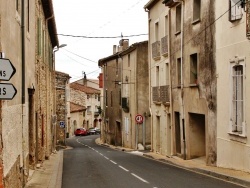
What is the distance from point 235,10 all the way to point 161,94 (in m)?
11.4

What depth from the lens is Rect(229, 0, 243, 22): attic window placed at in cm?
1560

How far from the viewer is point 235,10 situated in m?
16.1

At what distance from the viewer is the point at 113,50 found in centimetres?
5694

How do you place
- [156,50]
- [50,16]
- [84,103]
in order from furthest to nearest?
[84,103] → [156,50] → [50,16]

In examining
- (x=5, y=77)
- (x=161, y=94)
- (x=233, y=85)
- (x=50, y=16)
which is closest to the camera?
(x=5, y=77)

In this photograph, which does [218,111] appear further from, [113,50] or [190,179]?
[113,50]

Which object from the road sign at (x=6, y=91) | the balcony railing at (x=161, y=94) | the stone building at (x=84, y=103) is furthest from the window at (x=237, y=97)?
the stone building at (x=84, y=103)

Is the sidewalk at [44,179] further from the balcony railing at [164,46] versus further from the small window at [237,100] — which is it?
the balcony railing at [164,46]

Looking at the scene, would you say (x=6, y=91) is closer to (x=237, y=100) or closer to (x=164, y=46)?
(x=237, y=100)

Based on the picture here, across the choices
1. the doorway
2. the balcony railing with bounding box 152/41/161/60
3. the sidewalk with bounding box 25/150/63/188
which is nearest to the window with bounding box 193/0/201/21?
the doorway

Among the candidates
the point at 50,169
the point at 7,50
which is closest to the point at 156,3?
the point at 50,169

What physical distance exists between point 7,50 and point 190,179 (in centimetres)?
788

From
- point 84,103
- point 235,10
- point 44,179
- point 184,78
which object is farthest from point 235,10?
point 84,103

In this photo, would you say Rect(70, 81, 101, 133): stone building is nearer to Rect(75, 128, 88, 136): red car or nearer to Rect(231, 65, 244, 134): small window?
Rect(75, 128, 88, 136): red car
